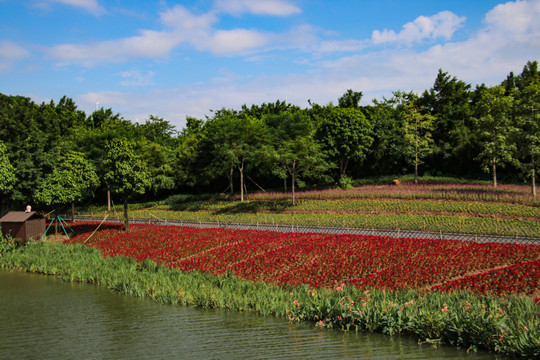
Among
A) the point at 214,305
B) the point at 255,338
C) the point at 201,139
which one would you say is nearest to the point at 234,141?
the point at 201,139

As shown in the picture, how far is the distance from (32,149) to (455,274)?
141ft

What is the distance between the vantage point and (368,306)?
12.3 meters

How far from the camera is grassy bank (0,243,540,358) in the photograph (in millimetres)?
10297

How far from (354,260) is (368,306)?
647 centimetres

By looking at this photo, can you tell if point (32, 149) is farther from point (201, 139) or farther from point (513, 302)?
point (513, 302)

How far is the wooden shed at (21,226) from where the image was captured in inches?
1203

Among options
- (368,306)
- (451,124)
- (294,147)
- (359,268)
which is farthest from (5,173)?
(451,124)

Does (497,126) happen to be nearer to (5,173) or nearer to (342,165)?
(342,165)

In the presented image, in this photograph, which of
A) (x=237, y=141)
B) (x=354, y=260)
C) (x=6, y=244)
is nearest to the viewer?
(x=354, y=260)

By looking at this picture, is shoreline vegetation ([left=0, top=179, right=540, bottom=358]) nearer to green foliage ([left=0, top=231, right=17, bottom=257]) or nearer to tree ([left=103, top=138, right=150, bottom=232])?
green foliage ([left=0, top=231, right=17, bottom=257])

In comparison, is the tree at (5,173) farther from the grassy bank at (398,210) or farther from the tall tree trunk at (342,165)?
the tall tree trunk at (342,165)

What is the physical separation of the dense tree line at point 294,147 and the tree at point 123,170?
82mm

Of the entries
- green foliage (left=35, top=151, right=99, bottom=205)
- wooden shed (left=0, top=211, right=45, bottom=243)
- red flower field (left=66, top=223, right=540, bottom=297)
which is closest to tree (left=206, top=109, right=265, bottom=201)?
green foliage (left=35, top=151, right=99, bottom=205)

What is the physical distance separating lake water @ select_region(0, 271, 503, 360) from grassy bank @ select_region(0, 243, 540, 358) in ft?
1.26
